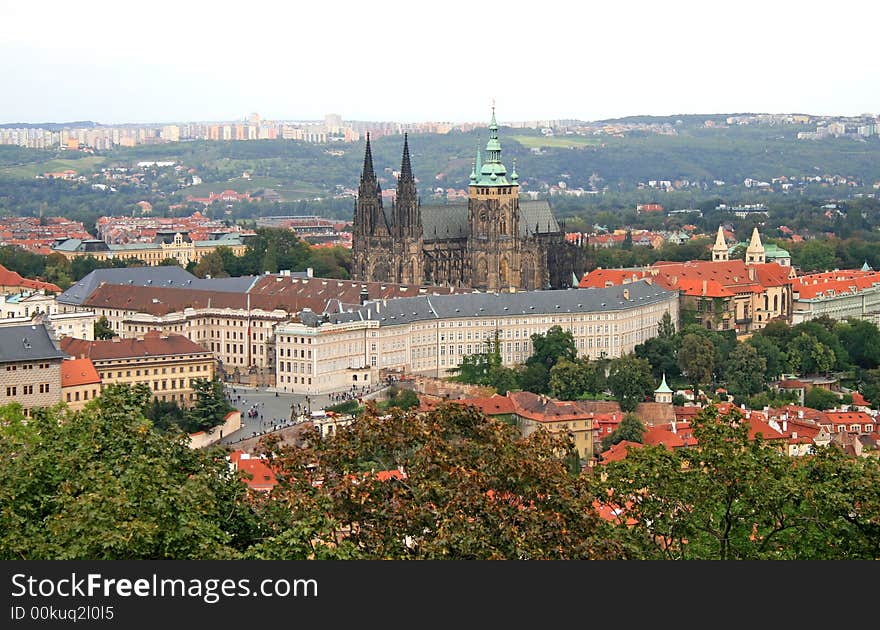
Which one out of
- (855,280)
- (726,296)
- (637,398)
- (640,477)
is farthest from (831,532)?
(855,280)

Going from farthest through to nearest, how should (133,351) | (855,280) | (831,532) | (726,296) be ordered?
(855,280), (726,296), (133,351), (831,532)

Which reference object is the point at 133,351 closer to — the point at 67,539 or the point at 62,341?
the point at 62,341

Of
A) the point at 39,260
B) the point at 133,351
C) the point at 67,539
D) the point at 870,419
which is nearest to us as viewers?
the point at 67,539

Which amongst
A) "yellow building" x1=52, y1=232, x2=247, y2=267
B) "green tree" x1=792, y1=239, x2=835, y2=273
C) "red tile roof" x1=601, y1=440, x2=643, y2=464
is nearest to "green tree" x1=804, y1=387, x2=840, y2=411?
"red tile roof" x1=601, y1=440, x2=643, y2=464

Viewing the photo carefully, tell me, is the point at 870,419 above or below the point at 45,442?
below

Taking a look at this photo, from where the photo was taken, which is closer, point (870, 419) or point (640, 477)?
point (640, 477)

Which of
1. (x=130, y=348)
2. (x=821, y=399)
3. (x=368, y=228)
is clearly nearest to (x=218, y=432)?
(x=130, y=348)

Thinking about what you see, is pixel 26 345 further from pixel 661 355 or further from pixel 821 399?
pixel 821 399
